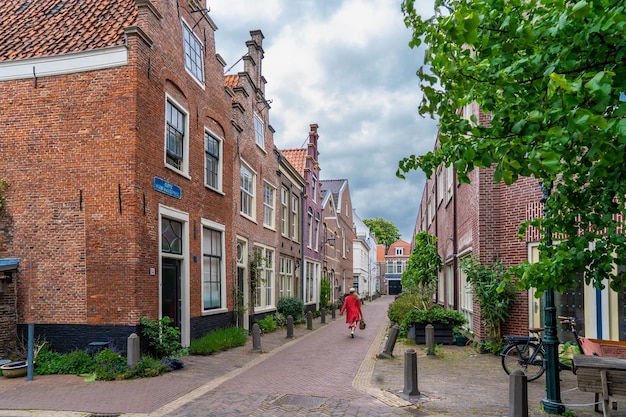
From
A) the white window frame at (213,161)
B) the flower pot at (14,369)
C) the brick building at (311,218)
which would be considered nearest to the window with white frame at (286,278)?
the brick building at (311,218)

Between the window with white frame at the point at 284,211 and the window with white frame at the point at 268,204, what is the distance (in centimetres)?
127

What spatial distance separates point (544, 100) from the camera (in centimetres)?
420

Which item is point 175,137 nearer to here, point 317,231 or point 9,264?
point 9,264

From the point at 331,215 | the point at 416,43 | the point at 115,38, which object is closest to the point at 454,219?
the point at 115,38

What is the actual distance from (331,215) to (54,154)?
96.6 feet

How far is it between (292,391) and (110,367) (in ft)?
11.7

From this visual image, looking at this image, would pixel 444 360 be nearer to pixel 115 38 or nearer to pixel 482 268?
pixel 482 268

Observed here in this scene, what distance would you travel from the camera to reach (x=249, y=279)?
1888cm

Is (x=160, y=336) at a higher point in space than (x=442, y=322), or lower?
higher

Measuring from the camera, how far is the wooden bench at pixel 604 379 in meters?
6.24

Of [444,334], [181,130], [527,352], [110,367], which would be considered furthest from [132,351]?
[444,334]

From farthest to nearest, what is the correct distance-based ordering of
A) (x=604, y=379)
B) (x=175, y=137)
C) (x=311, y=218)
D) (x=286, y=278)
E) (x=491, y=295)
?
(x=311, y=218)
(x=286, y=278)
(x=175, y=137)
(x=491, y=295)
(x=604, y=379)

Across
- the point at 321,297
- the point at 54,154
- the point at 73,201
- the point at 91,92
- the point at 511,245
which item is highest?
the point at 91,92

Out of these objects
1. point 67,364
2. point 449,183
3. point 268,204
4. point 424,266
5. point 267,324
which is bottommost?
point 267,324
